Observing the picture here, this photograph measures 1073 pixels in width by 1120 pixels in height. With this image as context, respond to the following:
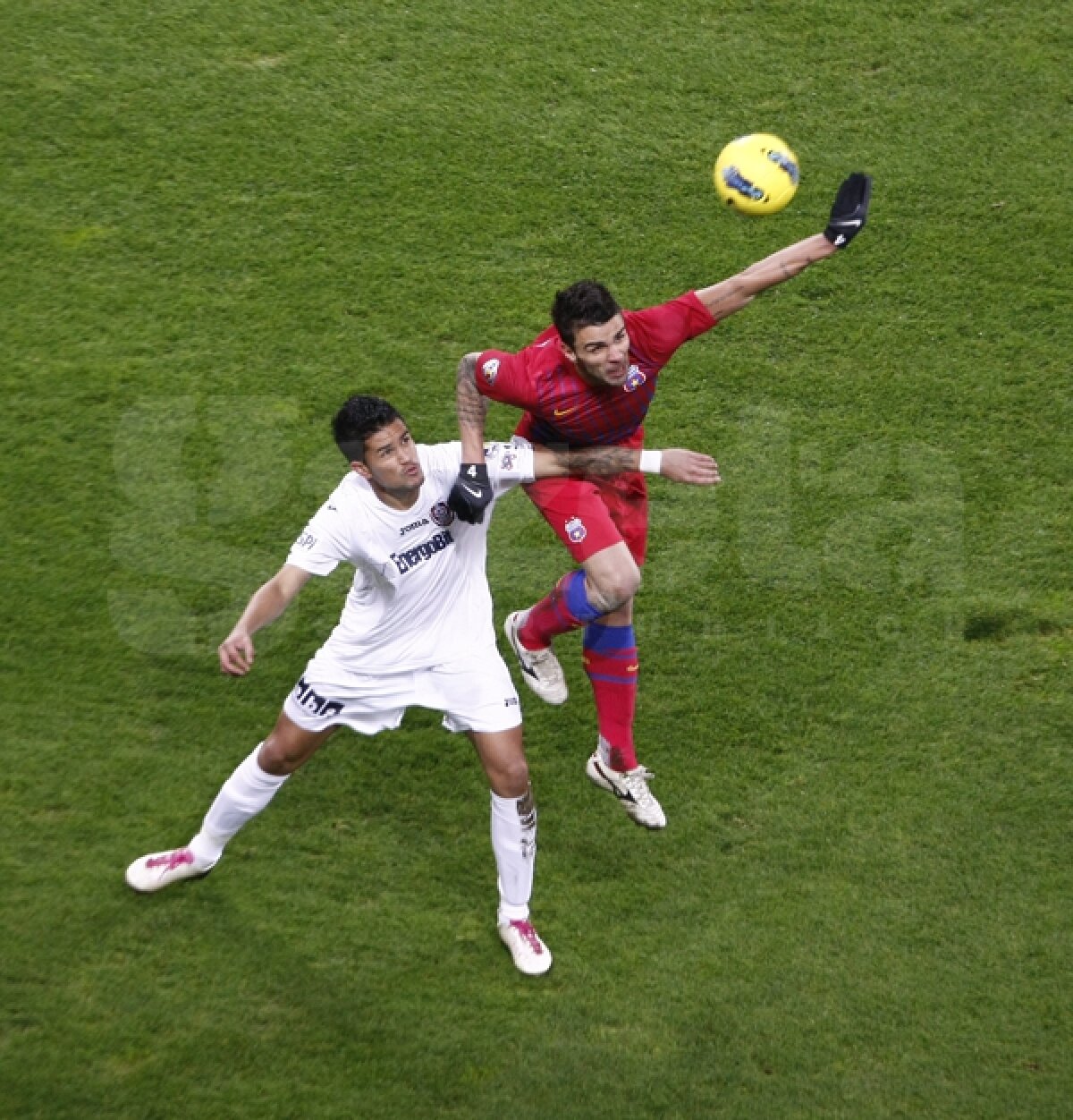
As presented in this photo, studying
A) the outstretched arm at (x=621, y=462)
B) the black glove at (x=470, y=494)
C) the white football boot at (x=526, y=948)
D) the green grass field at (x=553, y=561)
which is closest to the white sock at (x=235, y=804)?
the green grass field at (x=553, y=561)

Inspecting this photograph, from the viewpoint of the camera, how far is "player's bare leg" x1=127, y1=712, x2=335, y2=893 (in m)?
6.35

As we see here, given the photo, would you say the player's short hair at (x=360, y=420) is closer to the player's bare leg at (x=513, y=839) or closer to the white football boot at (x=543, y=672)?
the player's bare leg at (x=513, y=839)

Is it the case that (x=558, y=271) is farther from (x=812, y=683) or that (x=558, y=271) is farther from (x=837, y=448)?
(x=812, y=683)

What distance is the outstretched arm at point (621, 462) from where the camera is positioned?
253 inches

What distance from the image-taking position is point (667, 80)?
1006cm

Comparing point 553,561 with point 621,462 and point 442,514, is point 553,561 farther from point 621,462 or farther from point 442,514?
point 442,514

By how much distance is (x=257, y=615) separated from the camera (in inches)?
238

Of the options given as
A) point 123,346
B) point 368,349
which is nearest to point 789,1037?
point 368,349

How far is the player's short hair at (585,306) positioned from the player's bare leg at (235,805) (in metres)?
1.95

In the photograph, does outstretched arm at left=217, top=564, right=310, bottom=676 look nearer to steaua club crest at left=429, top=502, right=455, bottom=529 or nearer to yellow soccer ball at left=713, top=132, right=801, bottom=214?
steaua club crest at left=429, top=502, right=455, bottom=529

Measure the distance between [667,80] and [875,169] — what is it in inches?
57.1

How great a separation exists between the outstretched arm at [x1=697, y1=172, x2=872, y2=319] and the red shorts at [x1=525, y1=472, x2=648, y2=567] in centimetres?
88

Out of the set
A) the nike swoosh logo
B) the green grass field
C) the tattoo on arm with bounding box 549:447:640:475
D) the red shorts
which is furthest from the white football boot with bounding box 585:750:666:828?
the tattoo on arm with bounding box 549:447:640:475

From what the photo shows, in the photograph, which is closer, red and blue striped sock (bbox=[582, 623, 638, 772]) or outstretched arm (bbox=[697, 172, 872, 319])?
outstretched arm (bbox=[697, 172, 872, 319])
